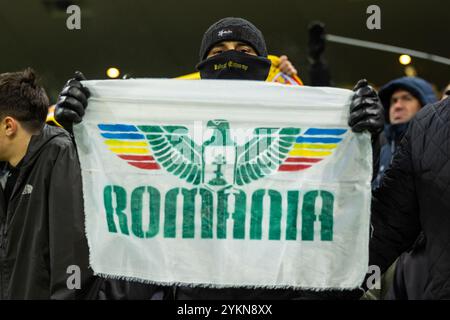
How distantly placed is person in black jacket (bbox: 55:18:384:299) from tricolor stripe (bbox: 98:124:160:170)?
5.5 inches

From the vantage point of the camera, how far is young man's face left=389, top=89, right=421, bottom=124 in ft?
14.6

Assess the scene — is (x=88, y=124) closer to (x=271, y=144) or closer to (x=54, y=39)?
(x=271, y=144)

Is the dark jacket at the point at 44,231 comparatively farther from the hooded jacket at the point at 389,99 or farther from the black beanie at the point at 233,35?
the hooded jacket at the point at 389,99

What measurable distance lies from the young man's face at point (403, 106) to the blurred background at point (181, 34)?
1.29 m

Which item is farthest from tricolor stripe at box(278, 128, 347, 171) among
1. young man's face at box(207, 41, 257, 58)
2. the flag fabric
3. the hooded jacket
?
the hooded jacket

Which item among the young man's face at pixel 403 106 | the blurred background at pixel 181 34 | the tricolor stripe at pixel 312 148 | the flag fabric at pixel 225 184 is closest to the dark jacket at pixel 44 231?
the flag fabric at pixel 225 184

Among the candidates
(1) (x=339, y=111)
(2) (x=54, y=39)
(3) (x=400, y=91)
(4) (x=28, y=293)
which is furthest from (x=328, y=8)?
(4) (x=28, y=293)

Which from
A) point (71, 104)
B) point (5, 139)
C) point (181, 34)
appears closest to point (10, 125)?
point (5, 139)

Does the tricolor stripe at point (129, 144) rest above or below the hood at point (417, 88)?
below

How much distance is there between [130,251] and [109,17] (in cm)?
394

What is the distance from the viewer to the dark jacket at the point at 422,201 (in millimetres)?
2301

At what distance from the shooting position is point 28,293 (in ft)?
8.98

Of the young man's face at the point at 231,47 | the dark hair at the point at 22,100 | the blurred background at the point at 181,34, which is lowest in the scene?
the dark hair at the point at 22,100

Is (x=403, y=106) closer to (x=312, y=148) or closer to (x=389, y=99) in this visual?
(x=389, y=99)
